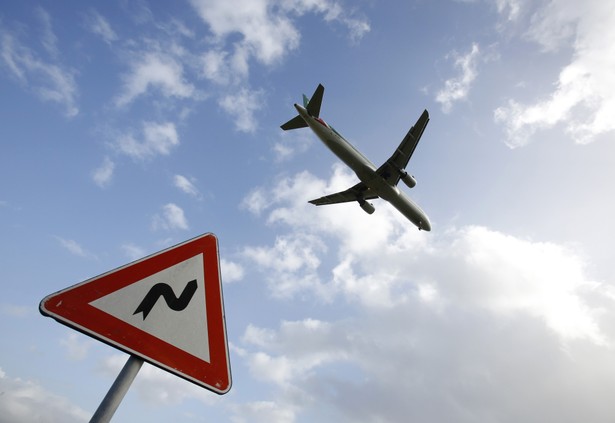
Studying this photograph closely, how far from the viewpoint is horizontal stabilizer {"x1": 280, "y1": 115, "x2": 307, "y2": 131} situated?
125 feet

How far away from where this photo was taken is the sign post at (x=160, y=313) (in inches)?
86.9

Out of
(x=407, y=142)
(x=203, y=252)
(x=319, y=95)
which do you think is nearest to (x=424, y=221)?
(x=407, y=142)

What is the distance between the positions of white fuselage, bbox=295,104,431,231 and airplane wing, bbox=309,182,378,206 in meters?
5.62

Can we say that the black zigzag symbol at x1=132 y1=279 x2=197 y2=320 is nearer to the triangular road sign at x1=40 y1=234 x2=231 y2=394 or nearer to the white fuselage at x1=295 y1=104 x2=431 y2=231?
the triangular road sign at x1=40 y1=234 x2=231 y2=394

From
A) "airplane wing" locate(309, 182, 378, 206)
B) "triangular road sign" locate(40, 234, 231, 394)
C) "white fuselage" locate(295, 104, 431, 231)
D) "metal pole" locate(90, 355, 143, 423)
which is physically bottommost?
"metal pole" locate(90, 355, 143, 423)

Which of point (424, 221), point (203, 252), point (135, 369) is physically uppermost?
point (424, 221)

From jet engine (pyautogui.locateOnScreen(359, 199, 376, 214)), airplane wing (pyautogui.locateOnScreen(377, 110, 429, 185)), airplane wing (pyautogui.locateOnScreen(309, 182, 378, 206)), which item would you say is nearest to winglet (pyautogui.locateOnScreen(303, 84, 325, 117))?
airplane wing (pyautogui.locateOnScreen(377, 110, 429, 185))

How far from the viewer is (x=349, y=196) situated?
39.8 m

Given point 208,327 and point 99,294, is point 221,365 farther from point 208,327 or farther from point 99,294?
point 99,294

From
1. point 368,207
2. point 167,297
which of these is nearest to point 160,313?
point 167,297

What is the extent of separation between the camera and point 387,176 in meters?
32.2

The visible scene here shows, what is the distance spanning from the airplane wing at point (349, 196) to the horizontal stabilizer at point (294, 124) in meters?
8.48

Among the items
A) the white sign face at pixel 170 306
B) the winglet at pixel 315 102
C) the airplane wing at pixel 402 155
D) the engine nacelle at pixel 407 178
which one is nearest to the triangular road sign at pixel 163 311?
the white sign face at pixel 170 306

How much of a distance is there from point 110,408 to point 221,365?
0.73 m
